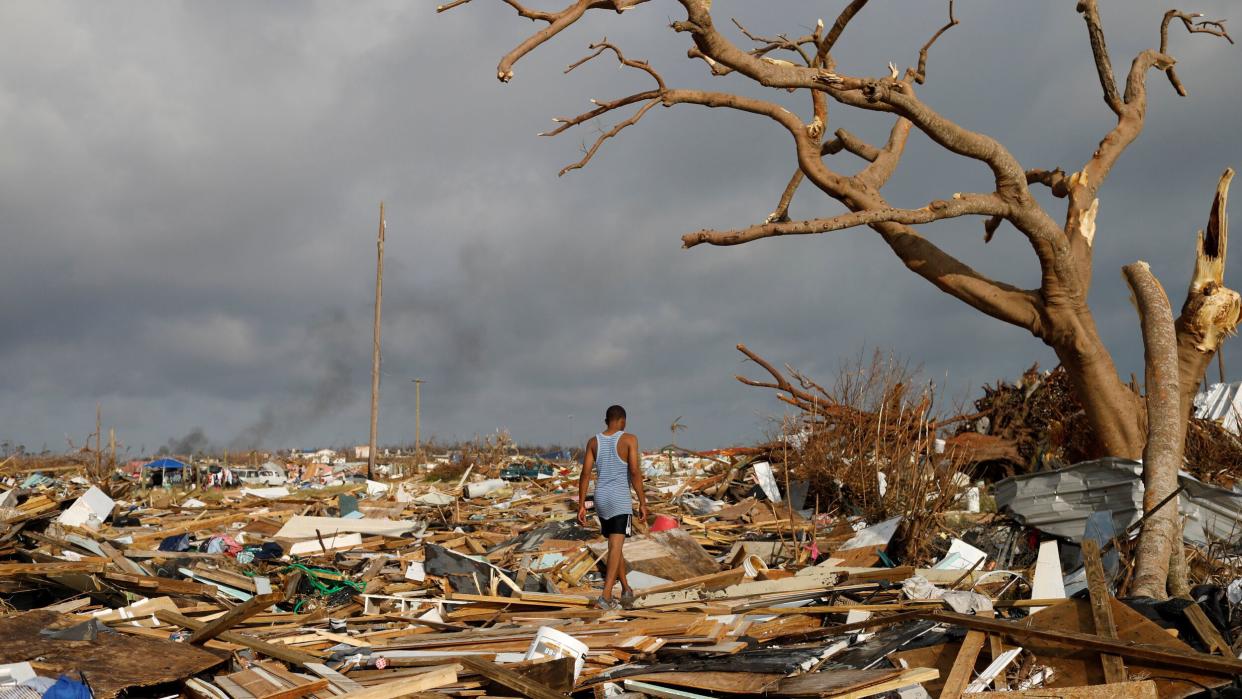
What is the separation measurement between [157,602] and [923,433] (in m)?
8.61

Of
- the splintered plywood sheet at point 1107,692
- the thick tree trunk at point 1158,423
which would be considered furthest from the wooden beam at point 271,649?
the thick tree trunk at point 1158,423

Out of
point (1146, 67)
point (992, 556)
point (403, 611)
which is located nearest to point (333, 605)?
point (403, 611)

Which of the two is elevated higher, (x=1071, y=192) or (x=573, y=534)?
(x=1071, y=192)

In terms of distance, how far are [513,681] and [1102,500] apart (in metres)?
7.08

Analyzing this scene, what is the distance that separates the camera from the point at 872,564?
903cm

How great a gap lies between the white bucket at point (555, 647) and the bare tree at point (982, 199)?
466 centimetres

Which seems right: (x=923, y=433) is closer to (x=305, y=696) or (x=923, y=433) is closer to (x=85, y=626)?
(x=305, y=696)

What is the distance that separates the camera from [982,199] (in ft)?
32.1

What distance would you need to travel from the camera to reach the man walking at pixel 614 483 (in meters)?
8.04

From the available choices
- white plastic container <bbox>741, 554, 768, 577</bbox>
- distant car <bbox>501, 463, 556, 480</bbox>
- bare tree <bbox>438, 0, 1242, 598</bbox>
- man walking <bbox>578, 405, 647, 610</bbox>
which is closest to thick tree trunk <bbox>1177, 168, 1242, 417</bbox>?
bare tree <bbox>438, 0, 1242, 598</bbox>

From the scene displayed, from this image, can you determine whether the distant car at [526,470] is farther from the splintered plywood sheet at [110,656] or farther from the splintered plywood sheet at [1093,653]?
the splintered plywood sheet at [1093,653]

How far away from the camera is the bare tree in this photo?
360 inches

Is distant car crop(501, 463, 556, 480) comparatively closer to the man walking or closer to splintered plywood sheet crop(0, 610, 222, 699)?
the man walking

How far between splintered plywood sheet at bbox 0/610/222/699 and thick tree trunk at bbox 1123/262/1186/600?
7.25 metres
